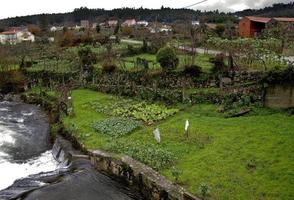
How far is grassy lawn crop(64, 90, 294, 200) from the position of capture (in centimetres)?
1555

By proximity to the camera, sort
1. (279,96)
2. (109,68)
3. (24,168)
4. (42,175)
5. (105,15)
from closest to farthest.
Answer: (42,175) < (24,168) < (279,96) < (109,68) < (105,15)

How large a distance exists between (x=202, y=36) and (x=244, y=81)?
30464mm

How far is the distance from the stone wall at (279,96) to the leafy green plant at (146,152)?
26.0 ft

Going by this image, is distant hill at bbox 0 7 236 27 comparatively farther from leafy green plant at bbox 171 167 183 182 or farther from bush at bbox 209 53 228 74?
leafy green plant at bbox 171 167 183 182

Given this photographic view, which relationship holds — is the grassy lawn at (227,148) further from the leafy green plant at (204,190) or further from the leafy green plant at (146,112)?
the leafy green plant at (146,112)

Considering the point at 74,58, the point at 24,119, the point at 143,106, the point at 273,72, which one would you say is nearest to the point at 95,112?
the point at 143,106

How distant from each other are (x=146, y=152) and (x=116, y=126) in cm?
584

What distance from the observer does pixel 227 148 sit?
19.5m

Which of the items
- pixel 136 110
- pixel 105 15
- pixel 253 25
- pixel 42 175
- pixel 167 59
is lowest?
pixel 42 175

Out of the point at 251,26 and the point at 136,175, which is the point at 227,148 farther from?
the point at 251,26

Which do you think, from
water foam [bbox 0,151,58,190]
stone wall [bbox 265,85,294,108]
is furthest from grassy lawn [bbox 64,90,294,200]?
water foam [bbox 0,151,58,190]

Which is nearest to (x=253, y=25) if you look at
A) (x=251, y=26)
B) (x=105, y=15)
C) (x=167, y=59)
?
(x=251, y=26)

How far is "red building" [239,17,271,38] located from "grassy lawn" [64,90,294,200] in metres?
38.7

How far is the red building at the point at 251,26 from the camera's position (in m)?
62.1
